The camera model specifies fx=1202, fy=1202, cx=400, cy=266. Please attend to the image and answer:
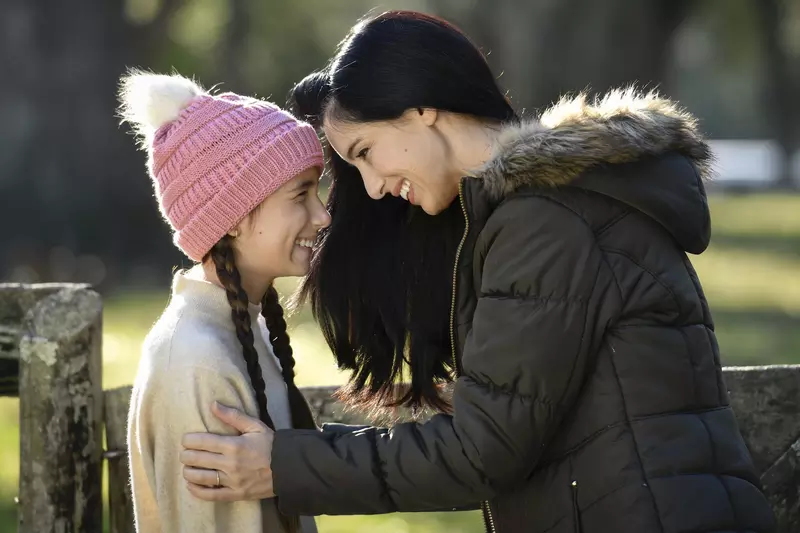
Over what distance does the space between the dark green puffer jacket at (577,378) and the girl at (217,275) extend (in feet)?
0.71

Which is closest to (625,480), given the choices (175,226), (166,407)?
(166,407)

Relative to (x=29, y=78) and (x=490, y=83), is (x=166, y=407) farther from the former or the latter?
(x=29, y=78)

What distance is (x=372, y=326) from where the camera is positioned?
130 inches

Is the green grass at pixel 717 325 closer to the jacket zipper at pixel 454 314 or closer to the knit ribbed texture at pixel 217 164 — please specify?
the knit ribbed texture at pixel 217 164

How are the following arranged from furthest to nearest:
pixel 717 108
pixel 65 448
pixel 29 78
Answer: pixel 717 108 → pixel 29 78 → pixel 65 448

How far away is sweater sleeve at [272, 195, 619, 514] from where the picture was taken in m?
2.44

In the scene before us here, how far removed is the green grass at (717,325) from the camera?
605cm

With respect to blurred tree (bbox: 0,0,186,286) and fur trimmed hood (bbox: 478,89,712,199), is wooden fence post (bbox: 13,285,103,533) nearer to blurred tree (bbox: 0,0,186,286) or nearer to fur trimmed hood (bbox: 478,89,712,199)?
fur trimmed hood (bbox: 478,89,712,199)

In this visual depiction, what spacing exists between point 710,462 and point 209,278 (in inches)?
49.0

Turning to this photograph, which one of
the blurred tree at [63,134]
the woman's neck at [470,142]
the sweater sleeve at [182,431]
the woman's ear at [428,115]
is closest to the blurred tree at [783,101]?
the blurred tree at [63,134]

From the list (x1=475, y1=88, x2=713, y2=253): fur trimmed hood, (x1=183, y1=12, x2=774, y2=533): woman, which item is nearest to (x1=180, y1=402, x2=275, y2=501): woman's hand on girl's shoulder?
(x1=183, y1=12, x2=774, y2=533): woman

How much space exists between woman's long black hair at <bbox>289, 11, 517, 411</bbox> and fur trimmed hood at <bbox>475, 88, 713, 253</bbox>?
0.27 m

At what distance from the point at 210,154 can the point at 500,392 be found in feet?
3.04

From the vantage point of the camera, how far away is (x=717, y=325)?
1126cm
